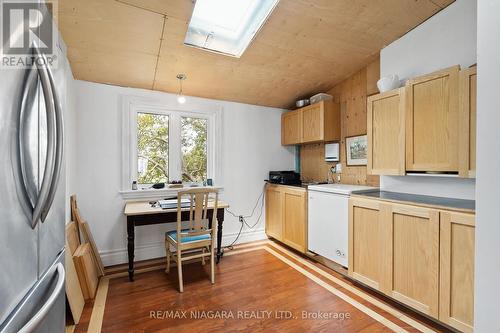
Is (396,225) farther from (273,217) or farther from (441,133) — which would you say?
(273,217)

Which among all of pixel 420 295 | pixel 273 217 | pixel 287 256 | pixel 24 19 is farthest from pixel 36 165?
pixel 273 217

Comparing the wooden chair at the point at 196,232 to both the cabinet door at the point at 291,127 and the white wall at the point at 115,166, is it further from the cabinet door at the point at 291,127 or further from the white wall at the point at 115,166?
the cabinet door at the point at 291,127

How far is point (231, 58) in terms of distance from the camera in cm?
258

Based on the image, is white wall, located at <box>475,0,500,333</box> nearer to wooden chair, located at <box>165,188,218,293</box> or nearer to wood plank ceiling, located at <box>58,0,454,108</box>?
wood plank ceiling, located at <box>58,0,454,108</box>

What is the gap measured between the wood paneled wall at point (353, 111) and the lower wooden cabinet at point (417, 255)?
2.63 feet

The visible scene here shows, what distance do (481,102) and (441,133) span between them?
37.0 inches

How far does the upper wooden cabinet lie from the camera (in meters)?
3.10

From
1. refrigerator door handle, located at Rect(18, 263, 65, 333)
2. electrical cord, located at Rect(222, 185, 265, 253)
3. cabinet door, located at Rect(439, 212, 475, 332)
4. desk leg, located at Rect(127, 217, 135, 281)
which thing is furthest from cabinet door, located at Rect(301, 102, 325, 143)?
refrigerator door handle, located at Rect(18, 263, 65, 333)

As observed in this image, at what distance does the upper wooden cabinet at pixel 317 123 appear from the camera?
3102 mm

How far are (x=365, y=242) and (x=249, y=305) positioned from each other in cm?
121

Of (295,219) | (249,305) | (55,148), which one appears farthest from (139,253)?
(55,148)

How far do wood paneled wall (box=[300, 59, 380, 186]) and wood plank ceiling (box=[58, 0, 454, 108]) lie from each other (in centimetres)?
12

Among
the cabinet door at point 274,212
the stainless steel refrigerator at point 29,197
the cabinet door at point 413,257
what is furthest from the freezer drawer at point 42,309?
the cabinet door at point 274,212
